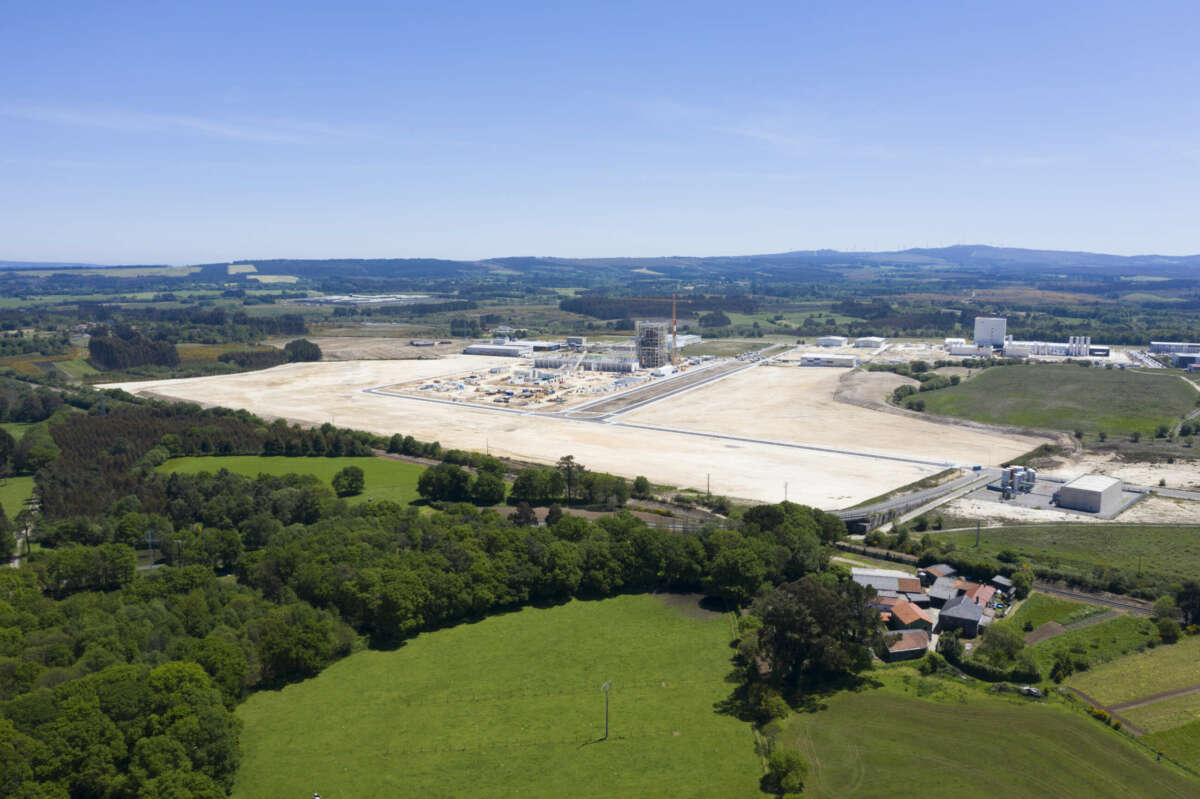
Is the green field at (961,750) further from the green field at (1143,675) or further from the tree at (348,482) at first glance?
the tree at (348,482)

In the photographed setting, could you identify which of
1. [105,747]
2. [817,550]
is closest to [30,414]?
[105,747]

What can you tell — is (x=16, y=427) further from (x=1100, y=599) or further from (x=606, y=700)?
(x=1100, y=599)

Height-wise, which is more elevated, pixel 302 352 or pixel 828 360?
pixel 302 352

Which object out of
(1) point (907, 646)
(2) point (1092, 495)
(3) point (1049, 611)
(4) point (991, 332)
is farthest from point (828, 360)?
(1) point (907, 646)

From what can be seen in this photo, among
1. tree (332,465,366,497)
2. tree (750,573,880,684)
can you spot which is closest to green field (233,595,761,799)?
tree (750,573,880,684)

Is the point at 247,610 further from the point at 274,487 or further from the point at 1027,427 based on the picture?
the point at 1027,427
